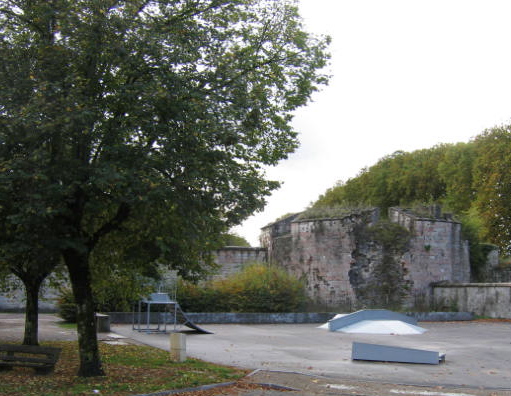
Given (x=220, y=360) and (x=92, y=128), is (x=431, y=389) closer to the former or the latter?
(x=220, y=360)

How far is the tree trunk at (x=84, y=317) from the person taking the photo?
9.91 m

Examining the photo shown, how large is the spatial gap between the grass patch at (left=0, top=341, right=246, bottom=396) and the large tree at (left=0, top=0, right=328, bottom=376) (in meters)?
0.52

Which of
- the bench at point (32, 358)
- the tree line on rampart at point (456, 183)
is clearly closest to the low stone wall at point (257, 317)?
the tree line on rampart at point (456, 183)

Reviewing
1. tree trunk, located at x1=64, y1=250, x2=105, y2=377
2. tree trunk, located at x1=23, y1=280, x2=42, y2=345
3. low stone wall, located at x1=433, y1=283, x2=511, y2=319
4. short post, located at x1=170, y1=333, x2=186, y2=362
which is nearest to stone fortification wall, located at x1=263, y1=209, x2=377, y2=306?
low stone wall, located at x1=433, y1=283, x2=511, y2=319

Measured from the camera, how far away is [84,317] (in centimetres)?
1004

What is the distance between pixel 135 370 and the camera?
10781mm

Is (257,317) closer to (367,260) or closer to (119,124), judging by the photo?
(367,260)

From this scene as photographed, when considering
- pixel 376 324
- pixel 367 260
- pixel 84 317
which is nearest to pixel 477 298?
pixel 367 260

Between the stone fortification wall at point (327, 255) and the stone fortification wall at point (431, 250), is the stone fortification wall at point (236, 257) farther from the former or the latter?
the stone fortification wall at point (431, 250)

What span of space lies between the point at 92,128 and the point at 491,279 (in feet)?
83.5

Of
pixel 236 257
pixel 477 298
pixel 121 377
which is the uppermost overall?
pixel 236 257

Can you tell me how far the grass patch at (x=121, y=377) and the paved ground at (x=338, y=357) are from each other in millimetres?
814

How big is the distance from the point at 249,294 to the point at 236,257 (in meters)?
5.45

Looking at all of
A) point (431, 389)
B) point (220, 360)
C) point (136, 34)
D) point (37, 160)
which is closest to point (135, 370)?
point (220, 360)
